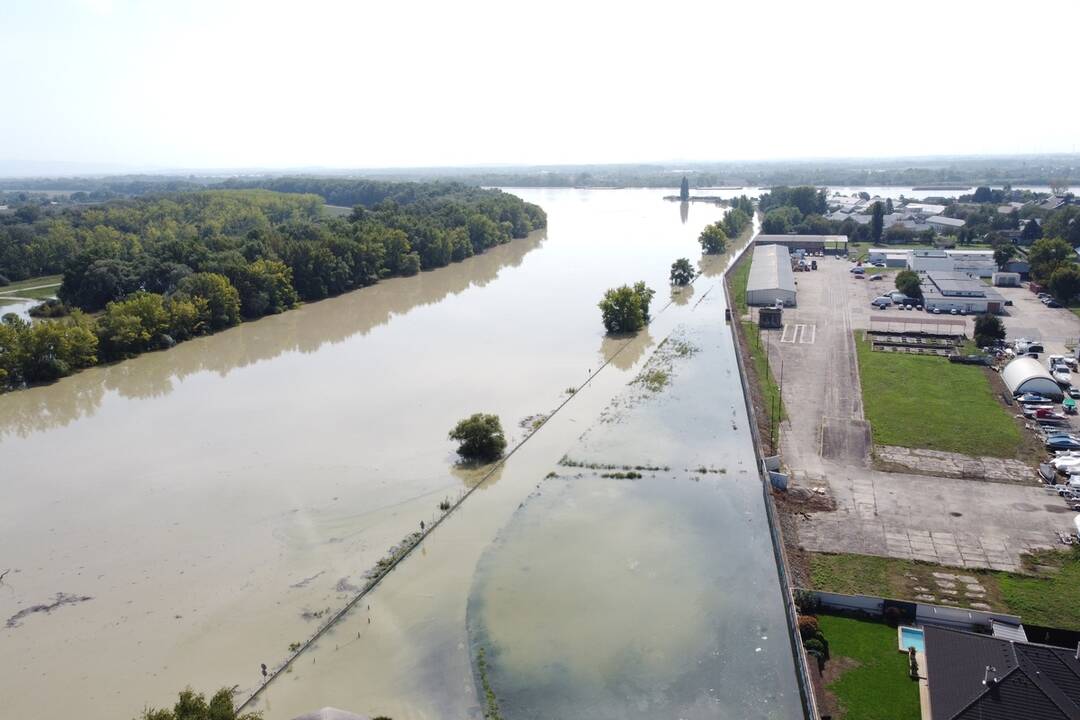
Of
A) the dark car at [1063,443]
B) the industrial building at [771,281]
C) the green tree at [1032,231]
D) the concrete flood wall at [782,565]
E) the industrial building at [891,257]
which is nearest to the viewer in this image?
the concrete flood wall at [782,565]

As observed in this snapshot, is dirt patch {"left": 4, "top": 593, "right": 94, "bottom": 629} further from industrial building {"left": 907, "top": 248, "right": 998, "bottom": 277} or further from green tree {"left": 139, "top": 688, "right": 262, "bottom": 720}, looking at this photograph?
industrial building {"left": 907, "top": 248, "right": 998, "bottom": 277}

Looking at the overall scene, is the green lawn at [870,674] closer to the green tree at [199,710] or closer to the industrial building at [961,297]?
the green tree at [199,710]

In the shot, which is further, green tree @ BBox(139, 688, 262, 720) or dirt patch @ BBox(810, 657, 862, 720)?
dirt patch @ BBox(810, 657, 862, 720)

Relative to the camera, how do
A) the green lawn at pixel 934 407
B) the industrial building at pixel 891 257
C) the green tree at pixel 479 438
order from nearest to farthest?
the green lawn at pixel 934 407, the green tree at pixel 479 438, the industrial building at pixel 891 257

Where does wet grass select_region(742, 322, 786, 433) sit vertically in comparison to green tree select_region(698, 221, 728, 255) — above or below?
below

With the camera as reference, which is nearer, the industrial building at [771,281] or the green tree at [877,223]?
the industrial building at [771,281]

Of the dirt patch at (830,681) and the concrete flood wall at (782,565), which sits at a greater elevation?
the concrete flood wall at (782,565)

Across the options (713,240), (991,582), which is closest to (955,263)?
(713,240)

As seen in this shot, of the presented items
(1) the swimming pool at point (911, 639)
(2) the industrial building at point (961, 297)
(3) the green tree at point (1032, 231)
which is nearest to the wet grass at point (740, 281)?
(2) the industrial building at point (961, 297)

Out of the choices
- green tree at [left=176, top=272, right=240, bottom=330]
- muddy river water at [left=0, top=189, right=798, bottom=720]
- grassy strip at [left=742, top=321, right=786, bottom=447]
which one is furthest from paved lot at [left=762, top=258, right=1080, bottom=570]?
green tree at [left=176, top=272, right=240, bottom=330]
